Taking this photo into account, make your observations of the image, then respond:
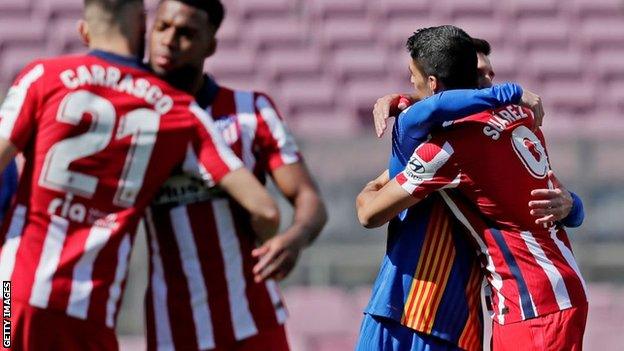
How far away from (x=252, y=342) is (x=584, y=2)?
7692 millimetres

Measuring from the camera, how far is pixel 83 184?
3.76m

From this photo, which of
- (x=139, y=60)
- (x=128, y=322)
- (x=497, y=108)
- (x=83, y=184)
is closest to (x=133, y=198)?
(x=83, y=184)

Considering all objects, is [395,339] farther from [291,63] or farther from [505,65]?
[505,65]

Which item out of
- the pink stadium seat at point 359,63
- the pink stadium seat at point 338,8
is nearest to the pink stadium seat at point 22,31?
the pink stadium seat at point 338,8

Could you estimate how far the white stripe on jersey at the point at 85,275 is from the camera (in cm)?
378

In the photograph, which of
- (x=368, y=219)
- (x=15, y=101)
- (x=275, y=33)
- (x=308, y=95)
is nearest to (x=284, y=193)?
(x=368, y=219)

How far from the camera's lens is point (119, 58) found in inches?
150

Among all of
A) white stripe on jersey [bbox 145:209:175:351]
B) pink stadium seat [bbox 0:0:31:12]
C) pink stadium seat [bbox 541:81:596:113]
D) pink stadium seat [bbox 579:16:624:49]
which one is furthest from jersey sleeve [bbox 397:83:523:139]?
pink stadium seat [bbox 0:0:31:12]

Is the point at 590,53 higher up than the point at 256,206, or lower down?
lower down

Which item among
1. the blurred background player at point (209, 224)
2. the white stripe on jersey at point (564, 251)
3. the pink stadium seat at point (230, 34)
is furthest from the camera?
the pink stadium seat at point (230, 34)

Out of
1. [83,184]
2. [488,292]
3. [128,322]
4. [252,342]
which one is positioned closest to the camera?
[83,184]

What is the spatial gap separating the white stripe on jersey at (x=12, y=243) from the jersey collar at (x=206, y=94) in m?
0.63

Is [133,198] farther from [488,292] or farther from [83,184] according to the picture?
[488,292]
